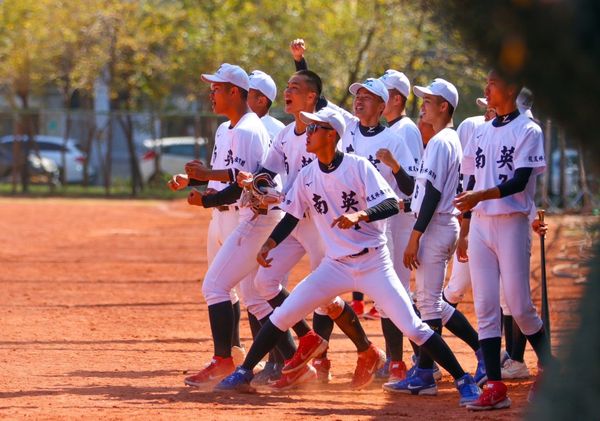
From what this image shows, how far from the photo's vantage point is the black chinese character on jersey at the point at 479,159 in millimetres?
7082

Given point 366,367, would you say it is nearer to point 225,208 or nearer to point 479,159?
point 225,208

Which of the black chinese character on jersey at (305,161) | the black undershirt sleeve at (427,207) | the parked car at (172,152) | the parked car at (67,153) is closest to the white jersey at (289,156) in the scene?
the black chinese character on jersey at (305,161)

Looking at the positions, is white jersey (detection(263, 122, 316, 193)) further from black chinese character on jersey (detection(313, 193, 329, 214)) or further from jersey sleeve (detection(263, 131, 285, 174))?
black chinese character on jersey (detection(313, 193, 329, 214))

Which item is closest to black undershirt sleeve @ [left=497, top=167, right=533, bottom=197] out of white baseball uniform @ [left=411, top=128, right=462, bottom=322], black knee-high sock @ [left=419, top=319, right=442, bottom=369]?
white baseball uniform @ [left=411, top=128, right=462, bottom=322]

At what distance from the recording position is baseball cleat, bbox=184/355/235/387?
308 inches

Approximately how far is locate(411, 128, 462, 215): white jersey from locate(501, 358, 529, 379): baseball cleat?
1380 millimetres

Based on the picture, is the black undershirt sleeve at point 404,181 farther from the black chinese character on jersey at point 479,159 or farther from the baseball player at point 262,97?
the baseball player at point 262,97

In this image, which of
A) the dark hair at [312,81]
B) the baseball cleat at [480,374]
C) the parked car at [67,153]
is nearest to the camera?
the baseball cleat at [480,374]

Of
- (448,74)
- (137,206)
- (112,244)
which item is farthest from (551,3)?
(137,206)

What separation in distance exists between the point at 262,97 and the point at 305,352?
213 centimetres

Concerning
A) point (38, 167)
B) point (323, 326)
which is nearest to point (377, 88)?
point (323, 326)

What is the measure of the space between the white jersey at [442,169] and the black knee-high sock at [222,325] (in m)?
1.49

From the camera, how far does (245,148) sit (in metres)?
7.99

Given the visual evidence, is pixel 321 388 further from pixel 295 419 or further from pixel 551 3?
pixel 551 3
